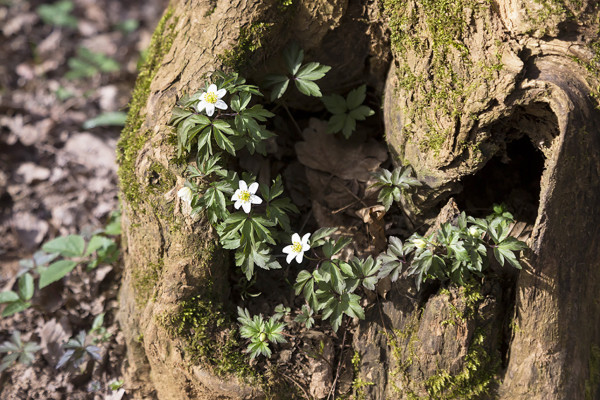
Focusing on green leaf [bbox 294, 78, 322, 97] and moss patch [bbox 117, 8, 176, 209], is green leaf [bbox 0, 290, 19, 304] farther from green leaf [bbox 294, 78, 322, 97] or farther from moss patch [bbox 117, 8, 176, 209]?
green leaf [bbox 294, 78, 322, 97]

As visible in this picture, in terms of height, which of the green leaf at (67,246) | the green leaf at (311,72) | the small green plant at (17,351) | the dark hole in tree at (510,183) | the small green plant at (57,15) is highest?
the small green plant at (57,15)

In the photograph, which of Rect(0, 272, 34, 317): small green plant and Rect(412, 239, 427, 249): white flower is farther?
Rect(0, 272, 34, 317): small green plant

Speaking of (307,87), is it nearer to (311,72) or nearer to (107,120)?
(311,72)

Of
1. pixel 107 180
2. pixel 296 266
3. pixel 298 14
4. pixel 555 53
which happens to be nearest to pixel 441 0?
pixel 555 53

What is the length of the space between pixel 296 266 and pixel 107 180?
7.18 ft

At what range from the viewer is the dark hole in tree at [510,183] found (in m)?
2.83

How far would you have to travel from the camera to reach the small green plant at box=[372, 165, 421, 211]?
2.59 metres

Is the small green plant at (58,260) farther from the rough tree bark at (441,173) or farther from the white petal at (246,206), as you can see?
the white petal at (246,206)

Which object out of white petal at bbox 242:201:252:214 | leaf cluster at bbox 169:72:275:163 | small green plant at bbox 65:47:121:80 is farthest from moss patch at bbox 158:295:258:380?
small green plant at bbox 65:47:121:80

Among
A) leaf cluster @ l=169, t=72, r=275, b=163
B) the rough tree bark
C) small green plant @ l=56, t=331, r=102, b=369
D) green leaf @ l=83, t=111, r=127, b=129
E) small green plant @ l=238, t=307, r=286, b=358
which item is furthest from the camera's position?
green leaf @ l=83, t=111, r=127, b=129

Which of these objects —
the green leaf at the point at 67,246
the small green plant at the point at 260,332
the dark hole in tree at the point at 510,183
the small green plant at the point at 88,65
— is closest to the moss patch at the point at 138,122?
the green leaf at the point at 67,246

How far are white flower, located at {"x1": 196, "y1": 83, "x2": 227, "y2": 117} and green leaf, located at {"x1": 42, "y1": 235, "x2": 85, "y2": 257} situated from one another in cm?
170

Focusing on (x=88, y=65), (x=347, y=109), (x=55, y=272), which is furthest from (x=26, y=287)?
(x=88, y=65)

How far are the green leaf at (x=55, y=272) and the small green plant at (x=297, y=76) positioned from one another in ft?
6.27
